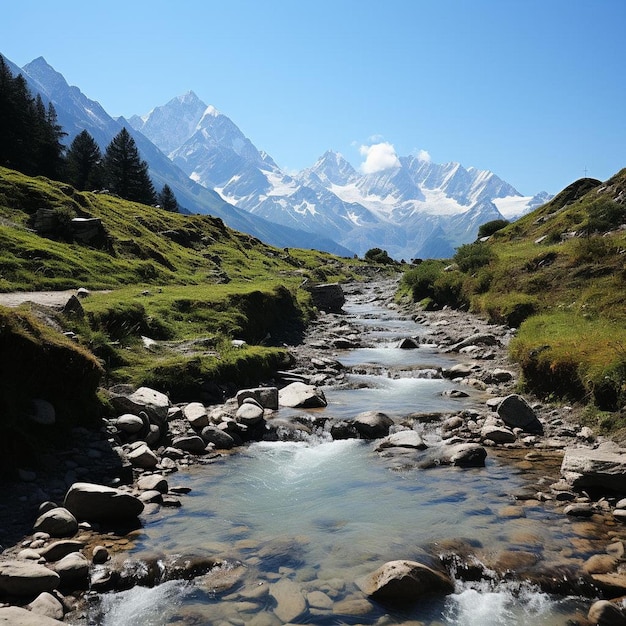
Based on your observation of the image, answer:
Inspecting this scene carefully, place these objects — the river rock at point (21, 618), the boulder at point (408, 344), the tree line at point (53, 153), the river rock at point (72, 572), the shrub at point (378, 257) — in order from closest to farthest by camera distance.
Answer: the river rock at point (21, 618) → the river rock at point (72, 572) → the boulder at point (408, 344) → the tree line at point (53, 153) → the shrub at point (378, 257)

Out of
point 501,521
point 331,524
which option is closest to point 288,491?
point 331,524

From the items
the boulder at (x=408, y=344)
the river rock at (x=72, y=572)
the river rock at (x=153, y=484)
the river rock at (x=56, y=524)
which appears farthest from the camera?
the boulder at (x=408, y=344)

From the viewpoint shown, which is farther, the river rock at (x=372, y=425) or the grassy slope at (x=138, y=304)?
the grassy slope at (x=138, y=304)

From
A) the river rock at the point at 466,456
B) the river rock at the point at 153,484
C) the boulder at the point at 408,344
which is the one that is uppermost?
the boulder at the point at 408,344

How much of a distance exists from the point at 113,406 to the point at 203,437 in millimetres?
2541

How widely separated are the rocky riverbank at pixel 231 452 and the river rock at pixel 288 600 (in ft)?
0.12

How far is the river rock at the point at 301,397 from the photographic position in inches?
712

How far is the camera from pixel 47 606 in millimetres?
6652

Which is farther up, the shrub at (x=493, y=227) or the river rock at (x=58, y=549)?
the shrub at (x=493, y=227)

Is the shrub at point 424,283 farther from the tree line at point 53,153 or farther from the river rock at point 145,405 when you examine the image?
the tree line at point 53,153

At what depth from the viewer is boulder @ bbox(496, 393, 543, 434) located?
14.8 metres

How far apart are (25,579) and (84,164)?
97299 mm

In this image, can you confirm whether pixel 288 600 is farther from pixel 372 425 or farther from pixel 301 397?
pixel 301 397

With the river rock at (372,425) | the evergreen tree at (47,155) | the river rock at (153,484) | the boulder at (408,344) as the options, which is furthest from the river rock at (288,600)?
the evergreen tree at (47,155)
